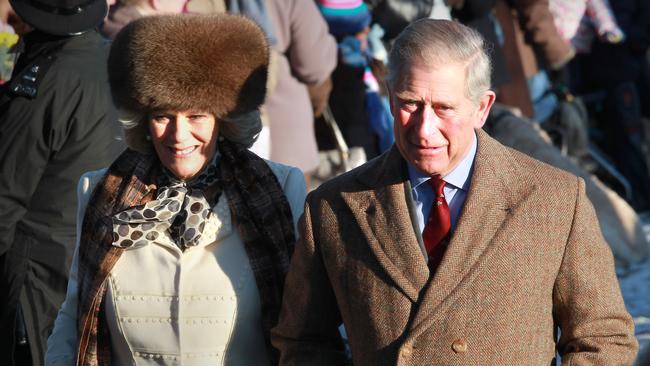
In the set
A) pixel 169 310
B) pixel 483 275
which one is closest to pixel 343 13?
pixel 169 310

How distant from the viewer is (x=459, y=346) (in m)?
2.77

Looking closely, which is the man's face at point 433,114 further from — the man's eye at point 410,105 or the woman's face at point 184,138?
the woman's face at point 184,138

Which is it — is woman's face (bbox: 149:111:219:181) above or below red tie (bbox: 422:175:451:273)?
below

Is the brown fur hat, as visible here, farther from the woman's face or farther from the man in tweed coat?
the man in tweed coat

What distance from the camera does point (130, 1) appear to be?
507 centimetres

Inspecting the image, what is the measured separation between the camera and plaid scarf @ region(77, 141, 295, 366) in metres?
3.29

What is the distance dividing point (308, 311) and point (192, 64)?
78 centimetres

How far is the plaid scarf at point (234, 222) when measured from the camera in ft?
10.8

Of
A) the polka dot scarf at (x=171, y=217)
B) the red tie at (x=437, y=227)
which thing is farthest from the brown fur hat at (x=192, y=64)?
the red tie at (x=437, y=227)

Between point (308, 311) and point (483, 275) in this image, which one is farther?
point (308, 311)

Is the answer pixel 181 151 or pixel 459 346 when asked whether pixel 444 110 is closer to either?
pixel 459 346

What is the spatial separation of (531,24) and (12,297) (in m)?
5.04

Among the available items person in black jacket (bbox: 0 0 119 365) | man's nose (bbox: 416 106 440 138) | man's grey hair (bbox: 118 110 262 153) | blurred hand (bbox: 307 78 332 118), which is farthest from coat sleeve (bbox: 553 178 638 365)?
blurred hand (bbox: 307 78 332 118)

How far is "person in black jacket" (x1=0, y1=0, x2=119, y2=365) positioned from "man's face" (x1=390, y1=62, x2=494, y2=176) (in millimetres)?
1623
